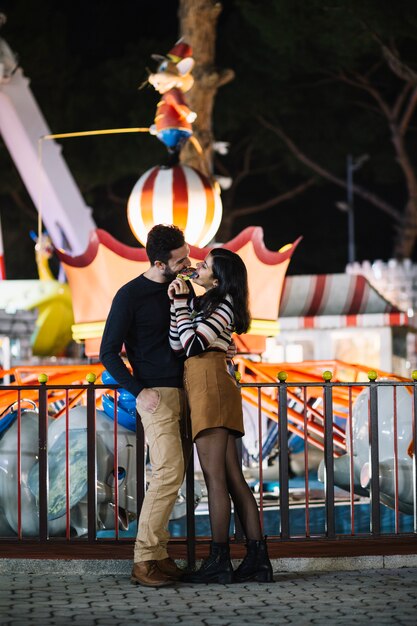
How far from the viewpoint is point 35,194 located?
20312mm

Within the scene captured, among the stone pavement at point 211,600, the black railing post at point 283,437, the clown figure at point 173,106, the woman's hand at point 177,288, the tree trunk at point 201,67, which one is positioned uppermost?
the tree trunk at point 201,67

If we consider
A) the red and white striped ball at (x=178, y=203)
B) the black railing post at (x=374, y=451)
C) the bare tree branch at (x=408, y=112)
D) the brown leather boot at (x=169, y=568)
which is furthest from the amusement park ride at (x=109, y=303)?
the bare tree branch at (x=408, y=112)

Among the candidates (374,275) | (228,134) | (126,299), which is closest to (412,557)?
(126,299)

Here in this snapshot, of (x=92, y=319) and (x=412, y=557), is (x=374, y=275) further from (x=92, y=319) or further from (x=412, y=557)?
(x=412, y=557)

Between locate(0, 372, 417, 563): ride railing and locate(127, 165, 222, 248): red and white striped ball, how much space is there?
6.82ft

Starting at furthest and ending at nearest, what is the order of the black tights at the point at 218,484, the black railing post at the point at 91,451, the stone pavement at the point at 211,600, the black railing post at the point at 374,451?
the black railing post at the point at 374,451 < the black railing post at the point at 91,451 < the black tights at the point at 218,484 < the stone pavement at the point at 211,600

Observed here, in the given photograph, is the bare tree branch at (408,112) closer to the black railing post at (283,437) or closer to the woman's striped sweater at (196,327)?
the black railing post at (283,437)

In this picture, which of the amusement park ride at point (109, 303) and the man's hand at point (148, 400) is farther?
the amusement park ride at point (109, 303)

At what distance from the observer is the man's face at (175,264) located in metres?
5.61

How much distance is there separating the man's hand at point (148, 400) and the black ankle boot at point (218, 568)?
75 cm

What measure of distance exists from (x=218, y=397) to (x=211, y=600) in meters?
0.97

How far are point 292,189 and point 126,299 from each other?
3219 centimetres

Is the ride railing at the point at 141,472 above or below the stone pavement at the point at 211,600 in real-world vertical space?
above

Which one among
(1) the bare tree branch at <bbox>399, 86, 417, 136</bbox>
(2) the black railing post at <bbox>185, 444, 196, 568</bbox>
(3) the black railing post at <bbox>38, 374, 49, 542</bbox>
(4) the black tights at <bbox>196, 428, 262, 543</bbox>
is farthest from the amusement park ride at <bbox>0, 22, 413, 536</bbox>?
(1) the bare tree branch at <bbox>399, 86, 417, 136</bbox>
